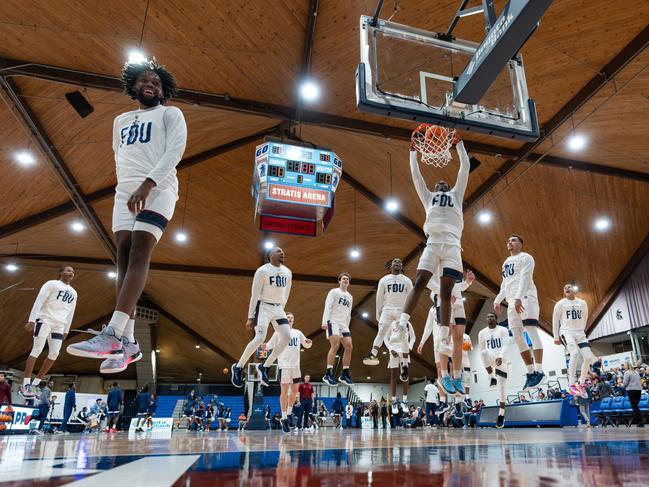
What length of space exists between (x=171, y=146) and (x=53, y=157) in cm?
1142

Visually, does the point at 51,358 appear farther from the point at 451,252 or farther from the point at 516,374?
the point at 516,374

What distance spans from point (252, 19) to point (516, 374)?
22214 mm

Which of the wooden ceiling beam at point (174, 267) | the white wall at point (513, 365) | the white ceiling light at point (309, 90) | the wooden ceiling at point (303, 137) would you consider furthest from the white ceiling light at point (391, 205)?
the white wall at point (513, 365)

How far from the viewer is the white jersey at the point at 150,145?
3074mm

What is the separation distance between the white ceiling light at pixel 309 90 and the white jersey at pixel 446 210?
20.8ft

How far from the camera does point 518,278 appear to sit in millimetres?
7086

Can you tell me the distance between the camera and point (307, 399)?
1180cm

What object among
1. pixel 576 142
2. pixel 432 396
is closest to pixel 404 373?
pixel 432 396

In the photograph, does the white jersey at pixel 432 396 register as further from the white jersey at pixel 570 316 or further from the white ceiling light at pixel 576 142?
the white ceiling light at pixel 576 142

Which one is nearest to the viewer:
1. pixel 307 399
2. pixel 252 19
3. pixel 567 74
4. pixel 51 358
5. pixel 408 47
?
pixel 408 47

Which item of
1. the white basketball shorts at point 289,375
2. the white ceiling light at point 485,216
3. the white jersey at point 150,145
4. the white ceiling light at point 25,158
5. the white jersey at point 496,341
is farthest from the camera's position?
the white ceiling light at point 485,216

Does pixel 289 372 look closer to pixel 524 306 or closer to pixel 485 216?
pixel 524 306

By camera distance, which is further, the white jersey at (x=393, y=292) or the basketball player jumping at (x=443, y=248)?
the white jersey at (x=393, y=292)

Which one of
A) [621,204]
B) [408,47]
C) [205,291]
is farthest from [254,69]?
[205,291]
